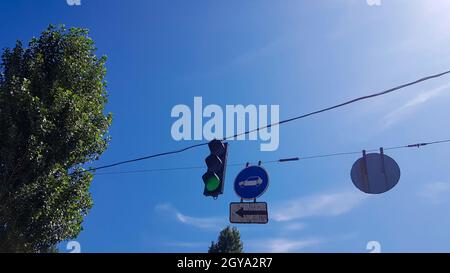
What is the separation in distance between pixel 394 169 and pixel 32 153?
10.7 metres

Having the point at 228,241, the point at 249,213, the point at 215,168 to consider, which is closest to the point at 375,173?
the point at 249,213

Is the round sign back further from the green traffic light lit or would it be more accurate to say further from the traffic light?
the green traffic light lit

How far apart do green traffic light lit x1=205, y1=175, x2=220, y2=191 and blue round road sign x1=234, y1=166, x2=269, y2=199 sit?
2.58 ft

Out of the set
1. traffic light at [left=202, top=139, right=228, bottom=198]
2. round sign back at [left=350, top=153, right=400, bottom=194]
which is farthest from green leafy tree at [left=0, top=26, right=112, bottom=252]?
round sign back at [left=350, top=153, right=400, bottom=194]

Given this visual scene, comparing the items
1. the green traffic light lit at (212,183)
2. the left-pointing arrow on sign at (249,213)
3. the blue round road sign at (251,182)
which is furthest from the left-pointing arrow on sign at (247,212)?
the green traffic light lit at (212,183)

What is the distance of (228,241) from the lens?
39469 mm

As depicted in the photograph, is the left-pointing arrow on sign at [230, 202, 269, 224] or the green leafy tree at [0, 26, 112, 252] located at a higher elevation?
the green leafy tree at [0, 26, 112, 252]

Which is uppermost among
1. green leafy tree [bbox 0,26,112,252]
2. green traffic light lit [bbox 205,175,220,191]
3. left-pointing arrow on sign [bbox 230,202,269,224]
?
green leafy tree [bbox 0,26,112,252]

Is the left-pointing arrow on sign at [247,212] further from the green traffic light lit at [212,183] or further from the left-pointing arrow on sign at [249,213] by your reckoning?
the green traffic light lit at [212,183]

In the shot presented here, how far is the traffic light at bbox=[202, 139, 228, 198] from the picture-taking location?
892 centimetres

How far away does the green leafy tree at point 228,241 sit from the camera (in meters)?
39.0

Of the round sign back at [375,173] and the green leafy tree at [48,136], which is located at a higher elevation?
the green leafy tree at [48,136]

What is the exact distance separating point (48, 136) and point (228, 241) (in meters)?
27.7
